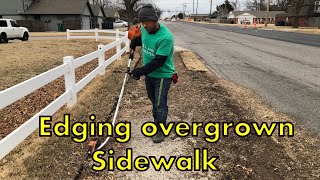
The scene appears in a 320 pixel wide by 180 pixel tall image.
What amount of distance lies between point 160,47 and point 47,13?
48827mm

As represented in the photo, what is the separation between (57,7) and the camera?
1964 inches

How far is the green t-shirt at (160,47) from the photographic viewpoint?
4305 mm

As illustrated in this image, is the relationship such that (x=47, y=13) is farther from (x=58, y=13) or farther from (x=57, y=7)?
(x=57, y=7)

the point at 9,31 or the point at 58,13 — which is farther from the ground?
the point at 58,13

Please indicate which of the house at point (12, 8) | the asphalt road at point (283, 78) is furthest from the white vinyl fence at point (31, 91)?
the house at point (12, 8)

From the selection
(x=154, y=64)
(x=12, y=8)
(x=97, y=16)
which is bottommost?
(x=154, y=64)

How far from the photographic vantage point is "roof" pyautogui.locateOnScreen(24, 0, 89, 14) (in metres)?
48.9

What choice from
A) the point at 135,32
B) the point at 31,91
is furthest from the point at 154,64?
the point at 135,32

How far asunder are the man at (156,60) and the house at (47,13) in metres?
45.8

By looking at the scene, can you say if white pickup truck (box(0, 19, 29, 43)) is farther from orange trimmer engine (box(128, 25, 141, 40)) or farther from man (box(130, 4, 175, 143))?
man (box(130, 4, 175, 143))

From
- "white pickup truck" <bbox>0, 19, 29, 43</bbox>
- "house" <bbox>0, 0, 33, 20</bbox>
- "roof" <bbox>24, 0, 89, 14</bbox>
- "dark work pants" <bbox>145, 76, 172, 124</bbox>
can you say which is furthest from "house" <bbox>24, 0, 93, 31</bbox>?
"dark work pants" <bbox>145, 76, 172, 124</bbox>

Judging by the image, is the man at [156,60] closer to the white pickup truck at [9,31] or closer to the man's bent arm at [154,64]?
the man's bent arm at [154,64]

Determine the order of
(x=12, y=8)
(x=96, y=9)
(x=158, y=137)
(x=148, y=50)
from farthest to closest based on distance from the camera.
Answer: (x=96, y=9)
(x=12, y=8)
(x=158, y=137)
(x=148, y=50)

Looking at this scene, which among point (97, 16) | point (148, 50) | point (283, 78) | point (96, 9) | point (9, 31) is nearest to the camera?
point (148, 50)
